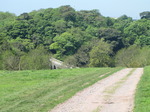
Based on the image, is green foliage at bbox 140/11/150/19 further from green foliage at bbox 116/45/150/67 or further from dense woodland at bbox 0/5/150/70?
green foliage at bbox 116/45/150/67

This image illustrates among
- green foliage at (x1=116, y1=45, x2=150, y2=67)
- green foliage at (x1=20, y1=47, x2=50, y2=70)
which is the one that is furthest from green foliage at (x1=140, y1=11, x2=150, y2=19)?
green foliage at (x1=20, y1=47, x2=50, y2=70)

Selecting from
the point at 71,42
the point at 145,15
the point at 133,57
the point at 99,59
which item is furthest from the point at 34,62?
the point at 145,15

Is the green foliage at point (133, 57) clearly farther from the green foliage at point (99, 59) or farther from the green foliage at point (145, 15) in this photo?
the green foliage at point (145, 15)

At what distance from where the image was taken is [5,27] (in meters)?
97.2

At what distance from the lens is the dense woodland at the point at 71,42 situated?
64.5 metres

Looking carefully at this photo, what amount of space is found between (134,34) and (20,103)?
96.9 meters

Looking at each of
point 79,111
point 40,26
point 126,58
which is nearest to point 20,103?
point 79,111

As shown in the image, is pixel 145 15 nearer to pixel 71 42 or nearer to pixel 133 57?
pixel 71 42

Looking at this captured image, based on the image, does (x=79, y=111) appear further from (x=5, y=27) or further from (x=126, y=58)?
(x=5, y=27)

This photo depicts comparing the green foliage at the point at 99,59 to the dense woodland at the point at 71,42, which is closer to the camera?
the dense woodland at the point at 71,42

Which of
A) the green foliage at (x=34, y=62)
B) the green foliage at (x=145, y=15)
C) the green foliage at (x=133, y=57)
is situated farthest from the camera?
the green foliage at (x=145, y=15)

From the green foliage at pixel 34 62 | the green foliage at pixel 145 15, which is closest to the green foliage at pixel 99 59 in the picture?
the green foliage at pixel 34 62

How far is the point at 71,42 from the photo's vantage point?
9194 centimetres

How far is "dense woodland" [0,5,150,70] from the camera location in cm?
6450
